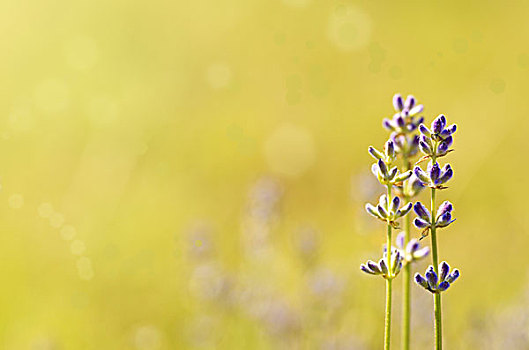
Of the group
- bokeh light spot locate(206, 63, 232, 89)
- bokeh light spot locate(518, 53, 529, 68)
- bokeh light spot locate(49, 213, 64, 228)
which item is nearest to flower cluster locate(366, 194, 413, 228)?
bokeh light spot locate(49, 213, 64, 228)

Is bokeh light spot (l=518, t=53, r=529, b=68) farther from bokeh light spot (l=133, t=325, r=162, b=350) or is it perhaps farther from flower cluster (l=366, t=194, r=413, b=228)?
flower cluster (l=366, t=194, r=413, b=228)

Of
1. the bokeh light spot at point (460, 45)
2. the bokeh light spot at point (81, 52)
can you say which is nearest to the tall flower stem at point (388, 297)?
the bokeh light spot at point (81, 52)

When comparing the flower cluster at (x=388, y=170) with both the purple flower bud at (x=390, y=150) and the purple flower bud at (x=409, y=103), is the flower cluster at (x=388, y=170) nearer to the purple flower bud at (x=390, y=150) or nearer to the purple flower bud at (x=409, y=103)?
the purple flower bud at (x=390, y=150)

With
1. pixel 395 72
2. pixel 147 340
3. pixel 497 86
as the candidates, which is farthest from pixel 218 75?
pixel 147 340

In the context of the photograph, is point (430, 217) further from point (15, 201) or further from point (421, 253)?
point (15, 201)

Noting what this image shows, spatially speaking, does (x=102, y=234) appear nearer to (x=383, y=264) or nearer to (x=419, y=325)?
(x=419, y=325)

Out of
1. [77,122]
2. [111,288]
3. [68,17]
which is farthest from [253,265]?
[68,17]
